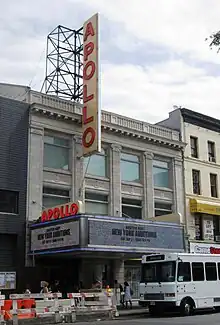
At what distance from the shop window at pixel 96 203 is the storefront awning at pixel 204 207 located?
767 centimetres

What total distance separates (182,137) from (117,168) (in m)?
7.19

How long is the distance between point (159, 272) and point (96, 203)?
948cm

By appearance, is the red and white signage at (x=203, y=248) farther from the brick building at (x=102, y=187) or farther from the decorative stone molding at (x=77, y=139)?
the decorative stone molding at (x=77, y=139)

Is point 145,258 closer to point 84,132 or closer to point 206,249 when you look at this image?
point 84,132

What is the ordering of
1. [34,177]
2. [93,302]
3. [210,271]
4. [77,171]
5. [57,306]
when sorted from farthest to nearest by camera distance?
[77,171] → [34,177] → [210,271] → [93,302] → [57,306]

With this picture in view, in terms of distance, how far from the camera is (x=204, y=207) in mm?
37125

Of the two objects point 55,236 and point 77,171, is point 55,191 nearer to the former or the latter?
point 77,171

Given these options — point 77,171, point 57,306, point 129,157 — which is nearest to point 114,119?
point 129,157

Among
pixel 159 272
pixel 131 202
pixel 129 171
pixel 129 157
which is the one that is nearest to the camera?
pixel 159 272

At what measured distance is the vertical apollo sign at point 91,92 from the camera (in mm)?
29062

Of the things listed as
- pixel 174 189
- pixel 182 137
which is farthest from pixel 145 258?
pixel 182 137

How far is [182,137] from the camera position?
37875 millimetres

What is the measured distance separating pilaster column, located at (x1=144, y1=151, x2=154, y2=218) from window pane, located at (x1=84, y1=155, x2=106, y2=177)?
3.60 metres

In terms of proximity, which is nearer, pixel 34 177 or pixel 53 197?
pixel 34 177
